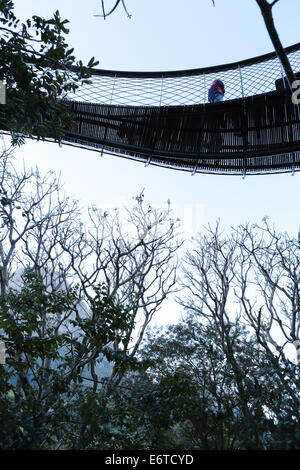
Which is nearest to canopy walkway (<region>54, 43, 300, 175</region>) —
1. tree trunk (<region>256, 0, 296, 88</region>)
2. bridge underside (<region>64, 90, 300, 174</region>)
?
bridge underside (<region>64, 90, 300, 174</region>)

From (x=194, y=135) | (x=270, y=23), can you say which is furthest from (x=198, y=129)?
(x=270, y=23)

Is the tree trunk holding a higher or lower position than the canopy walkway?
lower

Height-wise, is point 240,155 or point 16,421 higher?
point 240,155

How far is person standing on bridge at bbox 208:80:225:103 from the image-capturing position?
4.78m

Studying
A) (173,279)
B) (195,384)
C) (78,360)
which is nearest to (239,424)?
(195,384)

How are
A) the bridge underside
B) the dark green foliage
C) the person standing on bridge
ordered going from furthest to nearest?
1. the person standing on bridge
2. the bridge underside
3. the dark green foliage

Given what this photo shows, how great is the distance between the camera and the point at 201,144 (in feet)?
16.0

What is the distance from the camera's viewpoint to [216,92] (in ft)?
15.9

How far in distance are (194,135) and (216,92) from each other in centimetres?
59

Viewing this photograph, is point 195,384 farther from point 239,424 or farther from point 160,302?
point 160,302

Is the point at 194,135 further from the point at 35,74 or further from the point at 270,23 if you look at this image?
the point at 270,23

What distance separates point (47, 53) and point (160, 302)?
6.23m

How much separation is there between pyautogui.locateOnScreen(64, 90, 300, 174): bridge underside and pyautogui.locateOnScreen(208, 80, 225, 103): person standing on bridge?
0.18m

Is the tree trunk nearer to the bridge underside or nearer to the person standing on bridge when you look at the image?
the bridge underside
